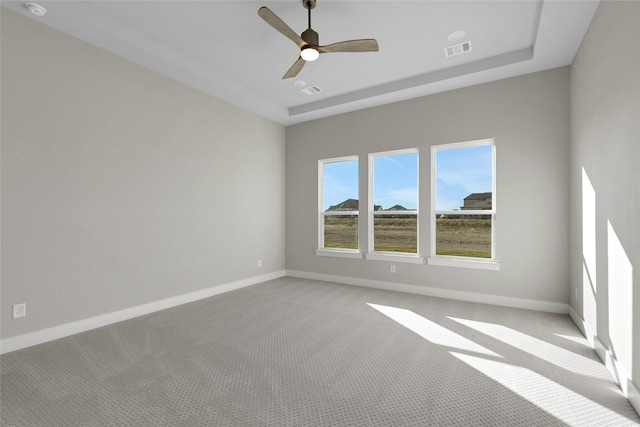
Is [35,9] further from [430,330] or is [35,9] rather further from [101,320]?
[430,330]

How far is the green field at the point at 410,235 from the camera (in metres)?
4.09

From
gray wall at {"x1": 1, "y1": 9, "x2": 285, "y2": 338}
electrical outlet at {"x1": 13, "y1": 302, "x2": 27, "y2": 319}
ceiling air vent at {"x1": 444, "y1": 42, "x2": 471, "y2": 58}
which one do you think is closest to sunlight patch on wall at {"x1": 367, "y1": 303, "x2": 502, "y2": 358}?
gray wall at {"x1": 1, "y1": 9, "x2": 285, "y2": 338}

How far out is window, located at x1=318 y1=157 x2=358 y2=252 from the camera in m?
5.21

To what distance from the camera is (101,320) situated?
10.2 feet

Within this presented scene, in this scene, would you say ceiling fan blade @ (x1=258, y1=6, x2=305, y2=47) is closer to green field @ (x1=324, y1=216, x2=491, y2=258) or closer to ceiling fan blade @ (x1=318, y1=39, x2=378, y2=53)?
ceiling fan blade @ (x1=318, y1=39, x2=378, y2=53)

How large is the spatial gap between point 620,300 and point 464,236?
2170 millimetres

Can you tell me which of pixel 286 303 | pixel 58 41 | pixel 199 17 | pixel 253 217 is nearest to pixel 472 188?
pixel 286 303

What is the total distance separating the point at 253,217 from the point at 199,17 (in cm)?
299

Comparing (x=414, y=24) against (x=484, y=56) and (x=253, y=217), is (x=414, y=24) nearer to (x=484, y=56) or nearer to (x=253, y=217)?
(x=484, y=56)

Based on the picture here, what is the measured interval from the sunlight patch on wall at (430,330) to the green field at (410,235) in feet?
4.15

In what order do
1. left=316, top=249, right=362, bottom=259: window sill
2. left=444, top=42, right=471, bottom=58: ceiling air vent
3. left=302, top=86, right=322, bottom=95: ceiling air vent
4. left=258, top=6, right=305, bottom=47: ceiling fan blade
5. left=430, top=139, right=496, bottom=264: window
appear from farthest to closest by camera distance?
left=316, top=249, right=362, bottom=259: window sill
left=302, top=86, right=322, bottom=95: ceiling air vent
left=430, top=139, right=496, bottom=264: window
left=444, top=42, right=471, bottom=58: ceiling air vent
left=258, top=6, right=305, bottom=47: ceiling fan blade

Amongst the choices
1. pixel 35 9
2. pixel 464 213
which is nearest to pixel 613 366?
pixel 464 213

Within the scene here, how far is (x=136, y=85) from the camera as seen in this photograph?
11.4 ft

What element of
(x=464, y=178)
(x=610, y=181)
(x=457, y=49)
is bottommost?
(x=610, y=181)
